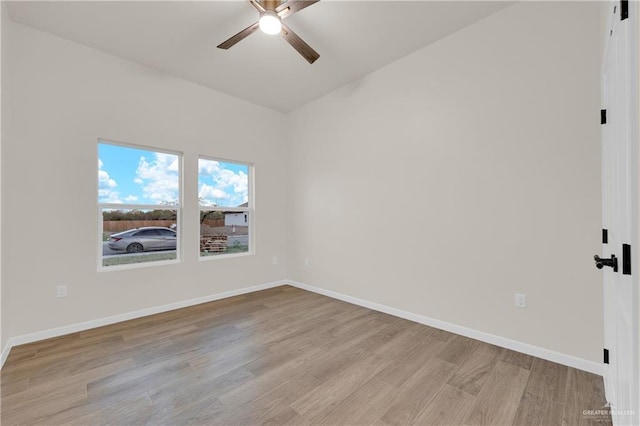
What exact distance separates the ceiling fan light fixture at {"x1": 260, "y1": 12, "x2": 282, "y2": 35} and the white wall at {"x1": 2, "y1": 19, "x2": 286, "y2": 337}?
1.90 metres

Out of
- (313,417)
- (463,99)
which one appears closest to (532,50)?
(463,99)

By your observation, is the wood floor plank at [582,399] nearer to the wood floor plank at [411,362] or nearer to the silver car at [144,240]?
the wood floor plank at [411,362]

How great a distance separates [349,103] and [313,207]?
162cm

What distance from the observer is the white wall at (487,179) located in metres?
2.16

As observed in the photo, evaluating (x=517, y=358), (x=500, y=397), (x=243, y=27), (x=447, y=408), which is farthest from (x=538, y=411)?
(x=243, y=27)

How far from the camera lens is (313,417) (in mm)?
1645

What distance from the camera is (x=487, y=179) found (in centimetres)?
261

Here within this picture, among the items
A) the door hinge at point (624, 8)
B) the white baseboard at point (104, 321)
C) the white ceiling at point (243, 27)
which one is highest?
the white ceiling at point (243, 27)

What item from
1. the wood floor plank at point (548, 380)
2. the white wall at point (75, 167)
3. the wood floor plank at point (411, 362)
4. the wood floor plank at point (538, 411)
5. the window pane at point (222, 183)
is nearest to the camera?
the wood floor plank at point (538, 411)

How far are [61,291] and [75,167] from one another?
1276mm

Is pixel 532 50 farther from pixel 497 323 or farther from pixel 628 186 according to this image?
pixel 497 323

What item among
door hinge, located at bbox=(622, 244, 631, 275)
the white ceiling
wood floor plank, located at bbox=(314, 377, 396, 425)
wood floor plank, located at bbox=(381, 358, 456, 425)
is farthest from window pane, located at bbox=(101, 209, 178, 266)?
door hinge, located at bbox=(622, 244, 631, 275)

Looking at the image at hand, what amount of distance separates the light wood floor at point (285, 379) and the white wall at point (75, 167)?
420 mm

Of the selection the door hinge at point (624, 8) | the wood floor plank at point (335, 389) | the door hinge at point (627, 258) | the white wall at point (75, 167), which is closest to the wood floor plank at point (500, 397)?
the wood floor plank at point (335, 389)
